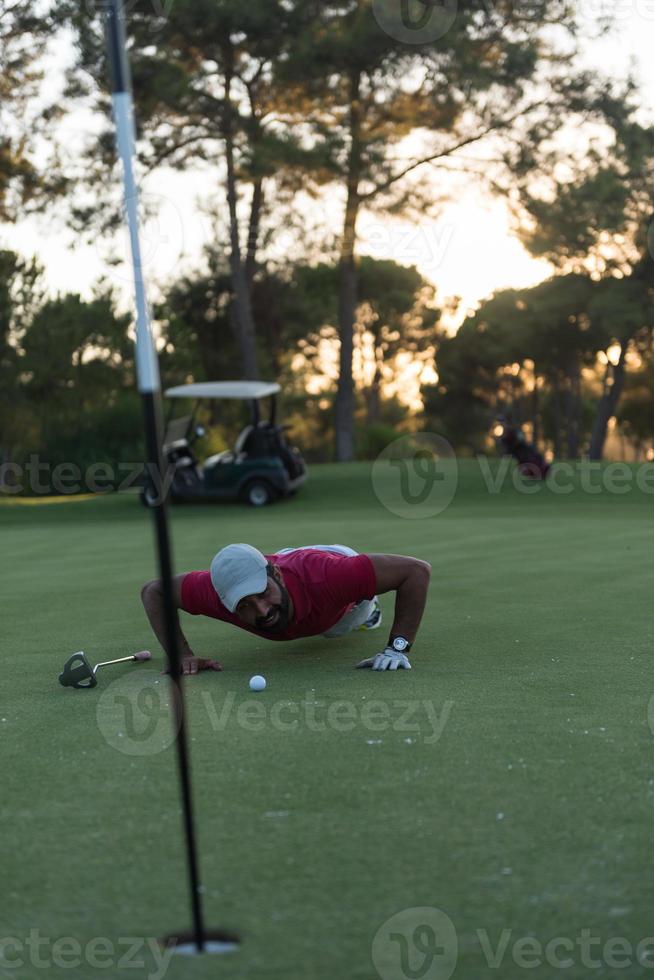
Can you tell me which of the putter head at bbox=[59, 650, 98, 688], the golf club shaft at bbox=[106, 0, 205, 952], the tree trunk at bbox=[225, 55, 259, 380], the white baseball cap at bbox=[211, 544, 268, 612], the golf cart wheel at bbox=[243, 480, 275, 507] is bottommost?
the golf cart wheel at bbox=[243, 480, 275, 507]

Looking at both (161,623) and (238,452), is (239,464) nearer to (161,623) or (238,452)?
(238,452)

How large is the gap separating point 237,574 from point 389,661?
101 cm

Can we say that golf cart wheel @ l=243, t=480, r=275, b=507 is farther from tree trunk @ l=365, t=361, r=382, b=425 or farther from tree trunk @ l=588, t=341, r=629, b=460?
tree trunk @ l=365, t=361, r=382, b=425

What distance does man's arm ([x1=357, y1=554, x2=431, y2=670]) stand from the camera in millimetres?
6227

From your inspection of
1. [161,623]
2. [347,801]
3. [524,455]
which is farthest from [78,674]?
[524,455]

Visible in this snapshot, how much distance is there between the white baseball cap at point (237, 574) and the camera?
5.69 meters

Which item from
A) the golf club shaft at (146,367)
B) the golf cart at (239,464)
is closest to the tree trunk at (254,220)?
the golf cart at (239,464)

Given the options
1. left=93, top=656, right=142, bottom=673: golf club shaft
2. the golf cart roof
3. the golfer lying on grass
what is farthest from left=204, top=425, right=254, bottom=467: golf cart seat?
the golfer lying on grass

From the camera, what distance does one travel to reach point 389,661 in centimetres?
623

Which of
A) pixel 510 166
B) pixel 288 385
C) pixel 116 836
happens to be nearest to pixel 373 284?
pixel 288 385

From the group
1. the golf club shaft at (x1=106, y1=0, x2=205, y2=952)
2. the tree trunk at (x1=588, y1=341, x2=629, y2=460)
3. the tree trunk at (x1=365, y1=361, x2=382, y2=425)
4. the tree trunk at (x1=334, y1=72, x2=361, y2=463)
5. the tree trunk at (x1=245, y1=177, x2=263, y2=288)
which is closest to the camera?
the golf club shaft at (x1=106, y1=0, x2=205, y2=952)

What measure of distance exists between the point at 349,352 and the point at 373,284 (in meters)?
20.0

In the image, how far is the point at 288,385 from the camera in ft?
177

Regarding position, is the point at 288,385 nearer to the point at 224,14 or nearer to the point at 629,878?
the point at 224,14
